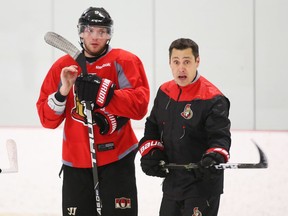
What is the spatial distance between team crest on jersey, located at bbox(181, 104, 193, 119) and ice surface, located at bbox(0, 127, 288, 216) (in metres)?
1.29

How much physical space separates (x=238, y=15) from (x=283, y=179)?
1.07 m

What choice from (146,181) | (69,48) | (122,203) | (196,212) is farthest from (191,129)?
(146,181)

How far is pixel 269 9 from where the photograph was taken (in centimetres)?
405

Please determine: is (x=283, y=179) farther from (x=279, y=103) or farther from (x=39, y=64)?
(x=39, y=64)

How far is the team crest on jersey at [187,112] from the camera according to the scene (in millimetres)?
2338

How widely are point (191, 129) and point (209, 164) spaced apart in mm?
166

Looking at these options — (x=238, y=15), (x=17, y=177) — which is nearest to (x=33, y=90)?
(x=17, y=177)

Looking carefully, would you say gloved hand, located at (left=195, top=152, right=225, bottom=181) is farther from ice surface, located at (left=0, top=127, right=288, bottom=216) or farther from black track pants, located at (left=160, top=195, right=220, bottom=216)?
ice surface, located at (left=0, top=127, right=288, bottom=216)

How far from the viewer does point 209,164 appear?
221 centimetres

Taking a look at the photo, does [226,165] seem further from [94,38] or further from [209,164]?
[94,38]

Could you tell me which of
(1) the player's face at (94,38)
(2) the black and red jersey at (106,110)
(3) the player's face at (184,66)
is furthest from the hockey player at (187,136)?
(1) the player's face at (94,38)

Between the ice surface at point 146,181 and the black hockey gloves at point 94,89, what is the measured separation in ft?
4.40

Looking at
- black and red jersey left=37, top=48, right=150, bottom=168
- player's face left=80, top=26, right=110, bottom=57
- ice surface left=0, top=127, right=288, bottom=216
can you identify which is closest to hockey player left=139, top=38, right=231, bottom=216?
black and red jersey left=37, top=48, right=150, bottom=168

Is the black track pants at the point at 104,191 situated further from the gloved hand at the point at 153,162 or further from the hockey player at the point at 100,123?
the gloved hand at the point at 153,162
